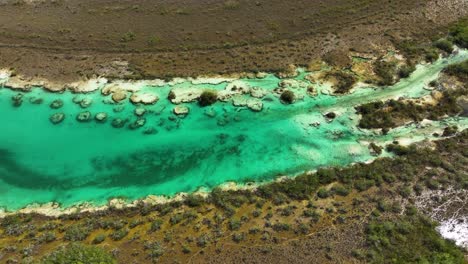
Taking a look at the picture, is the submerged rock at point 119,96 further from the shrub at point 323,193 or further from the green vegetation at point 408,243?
the green vegetation at point 408,243

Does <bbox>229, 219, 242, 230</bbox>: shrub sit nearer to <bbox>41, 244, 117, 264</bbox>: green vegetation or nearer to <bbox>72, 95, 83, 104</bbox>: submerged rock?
<bbox>41, 244, 117, 264</bbox>: green vegetation

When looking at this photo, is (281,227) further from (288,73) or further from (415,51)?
(415,51)

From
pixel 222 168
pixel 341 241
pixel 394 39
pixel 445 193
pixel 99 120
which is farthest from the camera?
pixel 394 39

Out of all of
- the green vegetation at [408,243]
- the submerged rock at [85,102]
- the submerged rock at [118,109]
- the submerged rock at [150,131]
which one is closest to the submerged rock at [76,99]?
the submerged rock at [85,102]

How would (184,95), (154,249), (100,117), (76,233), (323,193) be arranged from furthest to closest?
(184,95), (100,117), (323,193), (76,233), (154,249)

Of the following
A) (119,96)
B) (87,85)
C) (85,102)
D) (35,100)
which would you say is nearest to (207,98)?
(119,96)

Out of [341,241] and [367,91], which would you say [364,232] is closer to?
[341,241]

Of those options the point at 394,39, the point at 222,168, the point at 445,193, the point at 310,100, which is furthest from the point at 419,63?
the point at 222,168

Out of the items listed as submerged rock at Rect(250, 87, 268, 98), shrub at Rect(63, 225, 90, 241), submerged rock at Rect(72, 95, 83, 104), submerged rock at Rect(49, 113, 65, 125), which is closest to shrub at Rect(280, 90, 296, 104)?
submerged rock at Rect(250, 87, 268, 98)
